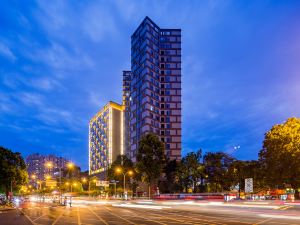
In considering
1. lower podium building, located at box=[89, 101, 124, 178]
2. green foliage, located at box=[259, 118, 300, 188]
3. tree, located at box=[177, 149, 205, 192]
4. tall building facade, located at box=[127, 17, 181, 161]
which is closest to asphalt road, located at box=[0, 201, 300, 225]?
green foliage, located at box=[259, 118, 300, 188]

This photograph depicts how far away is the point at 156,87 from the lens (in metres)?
139

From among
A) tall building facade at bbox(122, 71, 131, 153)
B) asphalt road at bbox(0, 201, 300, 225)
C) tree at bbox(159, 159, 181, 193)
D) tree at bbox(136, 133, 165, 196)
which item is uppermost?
tall building facade at bbox(122, 71, 131, 153)

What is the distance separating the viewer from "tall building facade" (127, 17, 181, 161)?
5300 inches

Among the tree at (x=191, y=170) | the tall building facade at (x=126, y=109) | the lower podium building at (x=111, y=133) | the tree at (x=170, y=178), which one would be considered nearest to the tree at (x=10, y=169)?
the tree at (x=191, y=170)

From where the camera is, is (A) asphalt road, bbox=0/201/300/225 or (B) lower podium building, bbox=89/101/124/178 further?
(B) lower podium building, bbox=89/101/124/178

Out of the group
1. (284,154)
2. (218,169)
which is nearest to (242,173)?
(218,169)

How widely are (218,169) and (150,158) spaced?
2253 cm

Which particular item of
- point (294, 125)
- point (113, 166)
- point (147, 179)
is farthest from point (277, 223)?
point (113, 166)

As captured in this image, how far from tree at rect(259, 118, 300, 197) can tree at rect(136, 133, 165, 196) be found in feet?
87.9

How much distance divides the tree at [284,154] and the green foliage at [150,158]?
2680 cm

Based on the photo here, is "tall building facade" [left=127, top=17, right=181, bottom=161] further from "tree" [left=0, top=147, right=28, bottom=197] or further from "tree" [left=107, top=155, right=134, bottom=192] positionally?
"tree" [left=0, top=147, right=28, bottom=197]

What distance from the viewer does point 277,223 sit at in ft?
72.1

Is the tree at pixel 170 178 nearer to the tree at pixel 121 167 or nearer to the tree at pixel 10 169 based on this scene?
the tree at pixel 121 167

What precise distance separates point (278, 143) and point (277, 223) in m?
31.6
